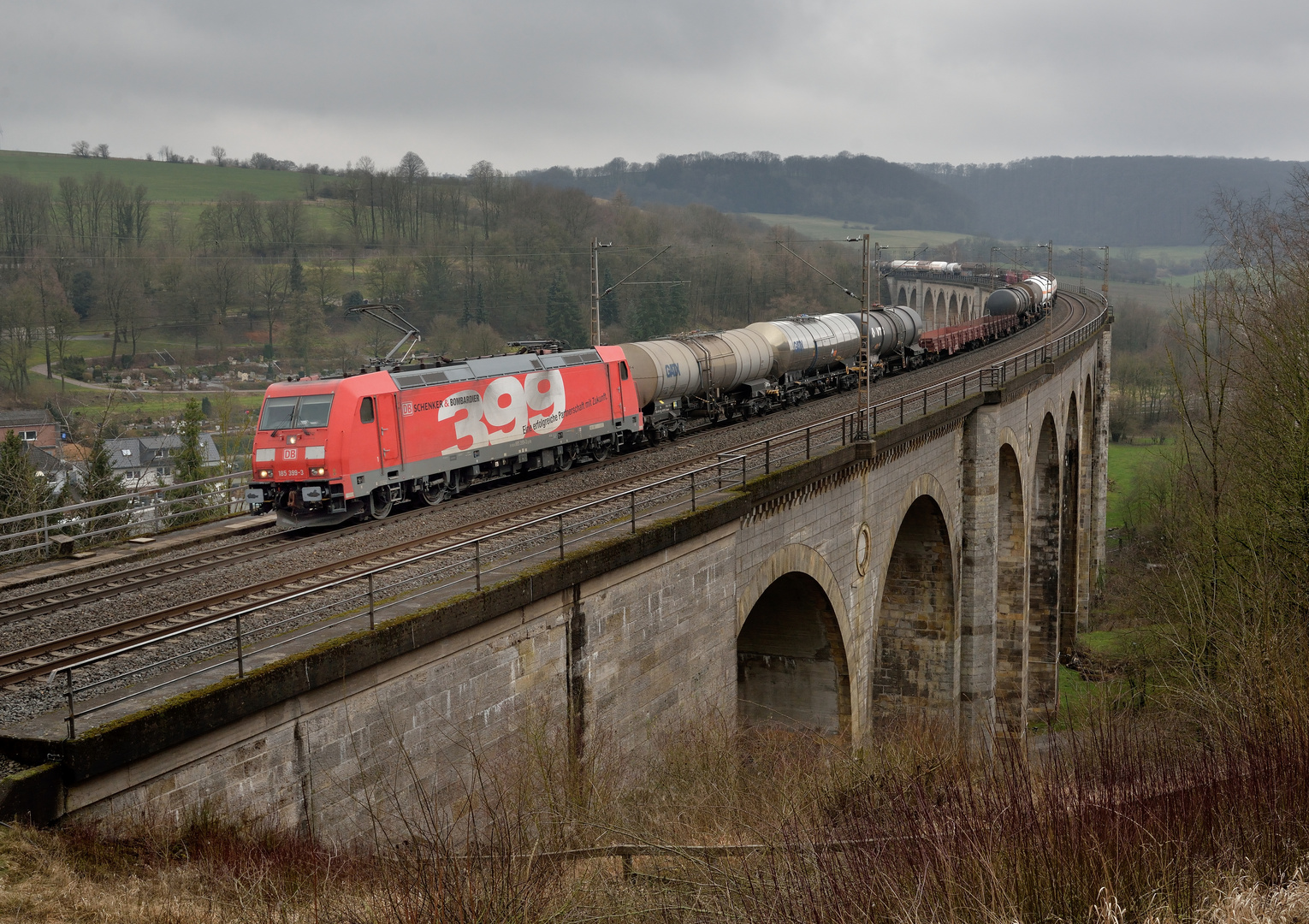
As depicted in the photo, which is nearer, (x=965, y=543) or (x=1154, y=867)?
(x=1154, y=867)

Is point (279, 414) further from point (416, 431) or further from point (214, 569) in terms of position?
point (214, 569)

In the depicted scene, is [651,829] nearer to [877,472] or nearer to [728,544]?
[728,544]

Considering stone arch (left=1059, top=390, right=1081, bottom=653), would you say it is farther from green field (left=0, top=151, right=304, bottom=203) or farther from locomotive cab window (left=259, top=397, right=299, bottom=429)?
green field (left=0, top=151, right=304, bottom=203)

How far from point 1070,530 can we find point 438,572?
152ft

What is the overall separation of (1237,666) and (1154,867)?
9352mm

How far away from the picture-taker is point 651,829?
11578 millimetres

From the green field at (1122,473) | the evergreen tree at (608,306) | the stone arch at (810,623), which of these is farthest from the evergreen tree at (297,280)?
the stone arch at (810,623)

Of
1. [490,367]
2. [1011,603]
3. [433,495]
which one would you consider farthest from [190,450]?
[1011,603]

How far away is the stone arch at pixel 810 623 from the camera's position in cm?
1917

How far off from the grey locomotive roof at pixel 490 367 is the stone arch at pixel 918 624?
1054cm

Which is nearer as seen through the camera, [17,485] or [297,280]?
[17,485]

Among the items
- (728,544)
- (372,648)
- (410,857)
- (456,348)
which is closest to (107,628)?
(372,648)

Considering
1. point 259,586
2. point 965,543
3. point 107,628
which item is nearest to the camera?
point 107,628

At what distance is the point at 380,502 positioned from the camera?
19.9 metres
